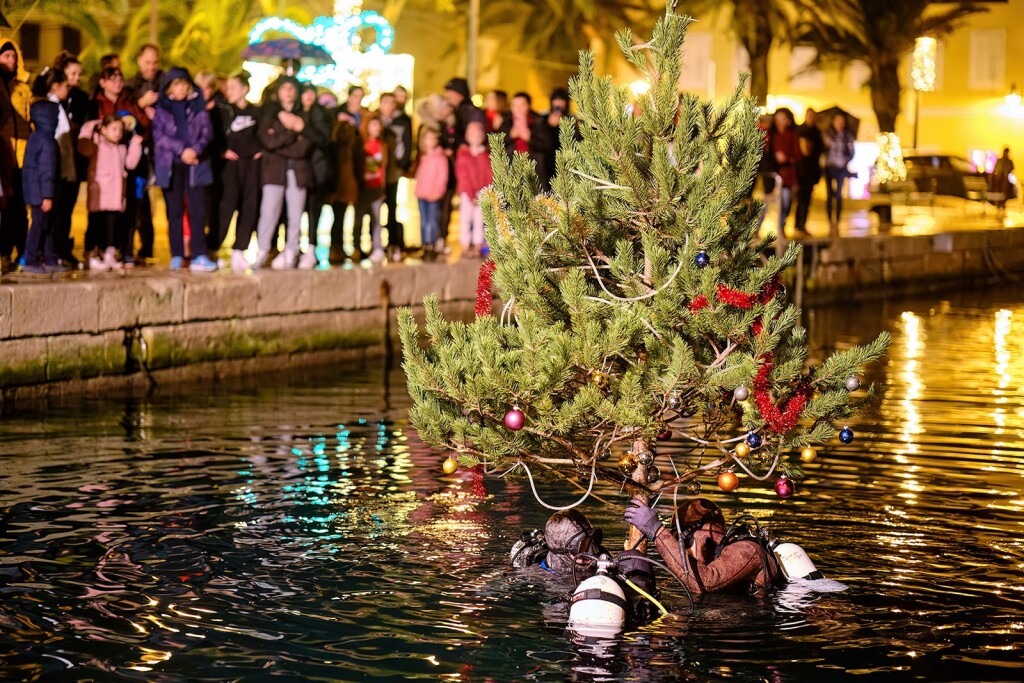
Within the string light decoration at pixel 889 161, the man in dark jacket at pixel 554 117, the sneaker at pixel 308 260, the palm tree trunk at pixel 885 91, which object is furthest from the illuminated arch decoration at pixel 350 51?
the palm tree trunk at pixel 885 91

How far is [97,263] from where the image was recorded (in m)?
16.2

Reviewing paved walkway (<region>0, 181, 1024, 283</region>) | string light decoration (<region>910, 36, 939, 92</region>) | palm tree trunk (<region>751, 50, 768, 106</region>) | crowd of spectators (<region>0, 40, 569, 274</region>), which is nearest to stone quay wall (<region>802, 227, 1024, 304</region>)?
paved walkway (<region>0, 181, 1024, 283</region>)

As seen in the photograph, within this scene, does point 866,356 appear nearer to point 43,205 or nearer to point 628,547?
point 628,547

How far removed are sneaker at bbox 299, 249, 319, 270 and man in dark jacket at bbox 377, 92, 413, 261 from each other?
5.02ft

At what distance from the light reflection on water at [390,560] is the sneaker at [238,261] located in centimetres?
328

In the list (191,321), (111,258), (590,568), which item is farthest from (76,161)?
(590,568)

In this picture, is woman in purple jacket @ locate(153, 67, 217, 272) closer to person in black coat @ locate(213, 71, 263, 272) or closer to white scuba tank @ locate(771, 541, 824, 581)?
person in black coat @ locate(213, 71, 263, 272)

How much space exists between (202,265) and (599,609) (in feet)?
32.7

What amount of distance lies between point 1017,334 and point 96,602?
15644 millimetres

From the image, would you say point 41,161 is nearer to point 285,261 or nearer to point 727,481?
point 285,261

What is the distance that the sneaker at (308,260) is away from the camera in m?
17.5

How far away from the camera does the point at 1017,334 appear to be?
69.7 feet

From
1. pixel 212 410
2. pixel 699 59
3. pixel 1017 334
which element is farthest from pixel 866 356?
pixel 699 59

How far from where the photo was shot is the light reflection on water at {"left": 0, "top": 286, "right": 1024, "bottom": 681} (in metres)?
7.21
